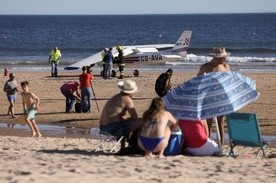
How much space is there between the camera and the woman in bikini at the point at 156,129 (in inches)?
428

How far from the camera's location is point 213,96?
1112 cm

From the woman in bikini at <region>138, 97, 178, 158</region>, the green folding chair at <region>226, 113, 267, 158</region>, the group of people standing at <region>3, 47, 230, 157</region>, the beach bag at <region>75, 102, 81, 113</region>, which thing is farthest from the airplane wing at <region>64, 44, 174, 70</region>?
the woman in bikini at <region>138, 97, 178, 158</region>

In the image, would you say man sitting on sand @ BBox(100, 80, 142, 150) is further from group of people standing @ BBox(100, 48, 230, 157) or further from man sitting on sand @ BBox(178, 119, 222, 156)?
man sitting on sand @ BBox(178, 119, 222, 156)

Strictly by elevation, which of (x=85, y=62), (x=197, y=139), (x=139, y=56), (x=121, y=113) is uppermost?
(x=139, y=56)

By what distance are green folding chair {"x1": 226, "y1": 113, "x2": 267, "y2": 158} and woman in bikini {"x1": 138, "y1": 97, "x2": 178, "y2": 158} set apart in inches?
40.2

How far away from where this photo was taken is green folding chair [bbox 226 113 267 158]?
11.1 m

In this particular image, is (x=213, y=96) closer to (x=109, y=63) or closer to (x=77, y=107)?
(x=77, y=107)

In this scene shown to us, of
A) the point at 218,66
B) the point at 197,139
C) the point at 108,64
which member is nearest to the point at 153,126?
the point at 197,139

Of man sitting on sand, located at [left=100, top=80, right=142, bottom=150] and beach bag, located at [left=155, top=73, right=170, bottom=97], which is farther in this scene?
beach bag, located at [left=155, top=73, right=170, bottom=97]

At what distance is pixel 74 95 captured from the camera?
18.8 m

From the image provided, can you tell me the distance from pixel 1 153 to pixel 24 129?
5.50 m

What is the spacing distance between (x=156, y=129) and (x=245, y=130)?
1.39 m

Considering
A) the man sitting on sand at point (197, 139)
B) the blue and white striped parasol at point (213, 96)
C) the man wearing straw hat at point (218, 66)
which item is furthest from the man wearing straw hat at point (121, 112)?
the man wearing straw hat at point (218, 66)

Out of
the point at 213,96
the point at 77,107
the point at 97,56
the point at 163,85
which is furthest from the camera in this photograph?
the point at 97,56
